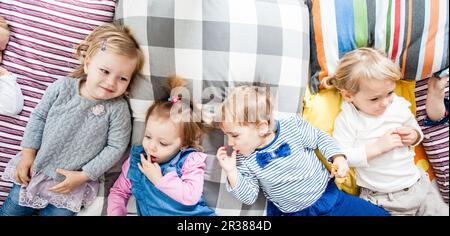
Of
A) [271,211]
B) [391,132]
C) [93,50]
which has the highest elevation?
[93,50]

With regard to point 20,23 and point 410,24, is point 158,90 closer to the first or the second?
point 20,23

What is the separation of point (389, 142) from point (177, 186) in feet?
2.09

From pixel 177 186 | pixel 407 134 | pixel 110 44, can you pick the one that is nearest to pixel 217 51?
pixel 110 44

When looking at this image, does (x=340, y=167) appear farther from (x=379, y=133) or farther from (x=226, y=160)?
(x=226, y=160)

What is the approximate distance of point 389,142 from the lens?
1311mm

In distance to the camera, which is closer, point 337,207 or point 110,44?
point 110,44

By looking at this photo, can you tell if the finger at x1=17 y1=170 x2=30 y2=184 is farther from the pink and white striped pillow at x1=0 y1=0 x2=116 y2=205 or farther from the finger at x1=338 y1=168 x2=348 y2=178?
the finger at x1=338 y1=168 x2=348 y2=178

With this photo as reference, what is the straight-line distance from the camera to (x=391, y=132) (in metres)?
1.32

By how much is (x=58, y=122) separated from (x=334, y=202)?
0.82 meters

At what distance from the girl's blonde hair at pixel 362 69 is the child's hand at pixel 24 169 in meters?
0.91

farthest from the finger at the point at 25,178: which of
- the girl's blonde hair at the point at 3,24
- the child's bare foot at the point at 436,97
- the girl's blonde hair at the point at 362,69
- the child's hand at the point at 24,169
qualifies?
the child's bare foot at the point at 436,97

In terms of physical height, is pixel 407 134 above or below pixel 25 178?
above

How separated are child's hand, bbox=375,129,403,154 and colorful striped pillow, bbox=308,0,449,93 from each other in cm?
20

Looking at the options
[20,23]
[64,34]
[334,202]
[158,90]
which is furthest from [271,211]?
[20,23]
